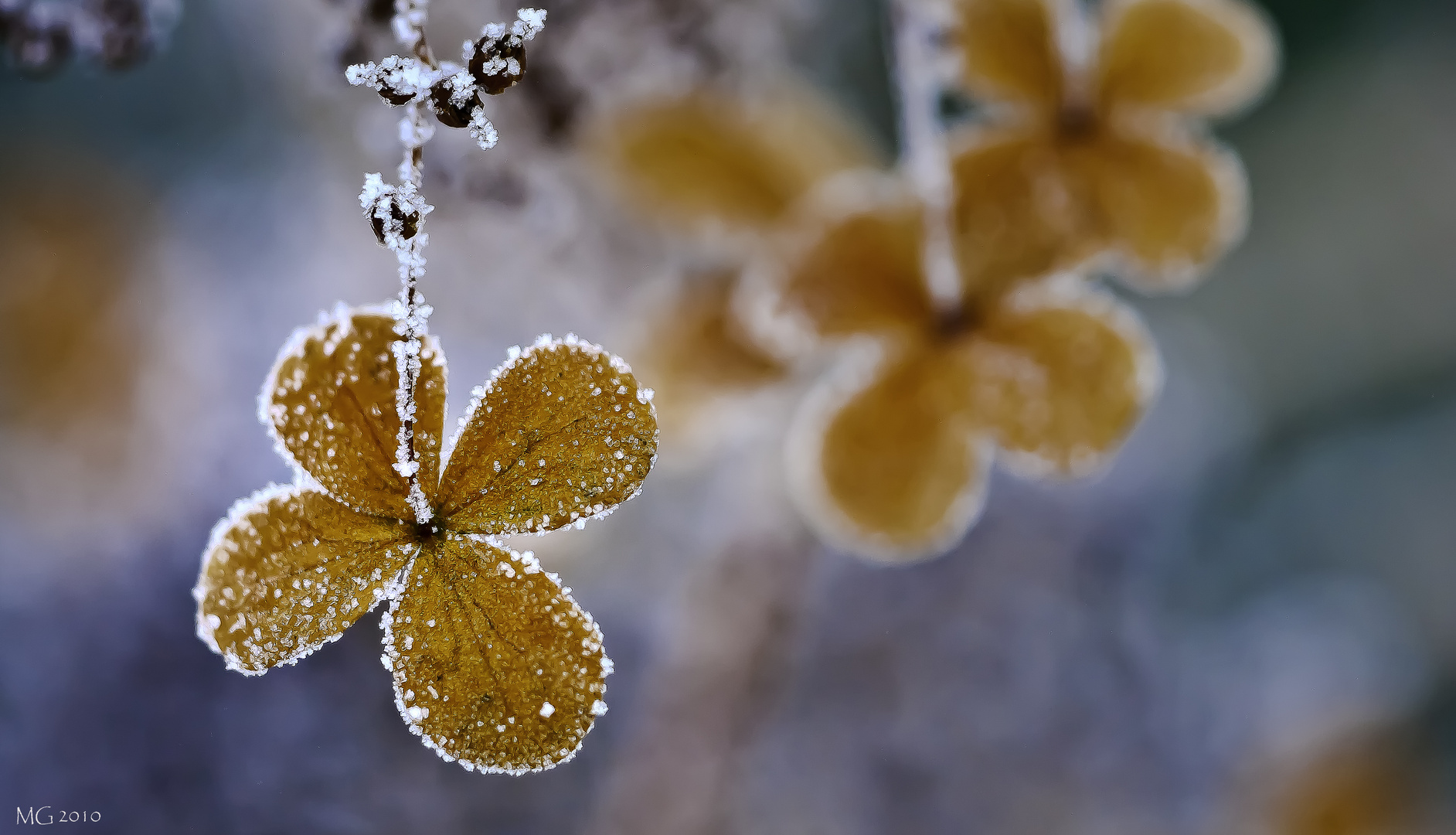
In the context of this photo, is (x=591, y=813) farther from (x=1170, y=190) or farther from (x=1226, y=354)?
(x=1226, y=354)

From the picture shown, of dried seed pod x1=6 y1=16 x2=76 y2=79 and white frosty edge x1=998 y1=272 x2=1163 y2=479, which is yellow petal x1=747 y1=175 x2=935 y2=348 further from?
dried seed pod x1=6 y1=16 x2=76 y2=79

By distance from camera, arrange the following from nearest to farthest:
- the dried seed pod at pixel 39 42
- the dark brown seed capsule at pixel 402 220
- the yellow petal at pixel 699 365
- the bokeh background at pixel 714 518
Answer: the dark brown seed capsule at pixel 402 220 < the dried seed pod at pixel 39 42 < the yellow petal at pixel 699 365 < the bokeh background at pixel 714 518

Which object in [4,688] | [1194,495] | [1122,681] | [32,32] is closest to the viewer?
[32,32]

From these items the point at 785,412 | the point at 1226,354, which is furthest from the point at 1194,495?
the point at 785,412
